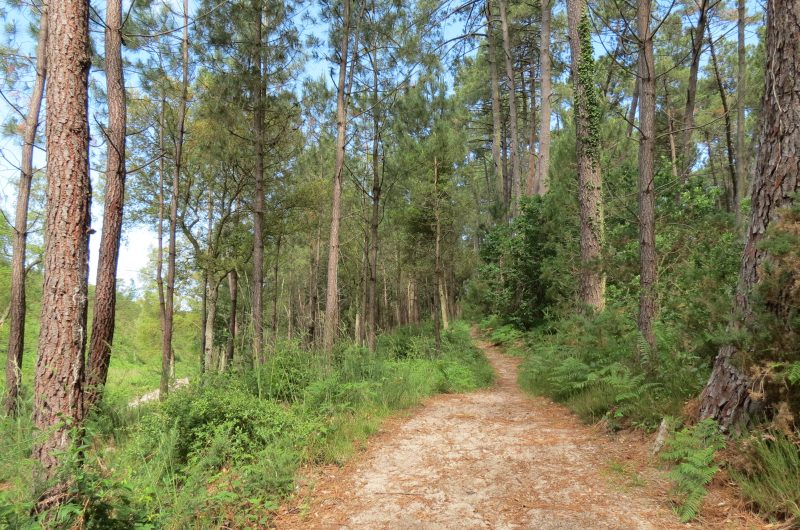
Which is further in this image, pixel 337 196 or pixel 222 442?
pixel 337 196

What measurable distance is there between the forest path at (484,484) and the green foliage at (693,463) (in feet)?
0.36

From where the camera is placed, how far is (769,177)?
300cm

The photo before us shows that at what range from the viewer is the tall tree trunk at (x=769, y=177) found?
2879mm

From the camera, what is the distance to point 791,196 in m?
2.82

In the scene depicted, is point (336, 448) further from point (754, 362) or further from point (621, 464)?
point (754, 362)

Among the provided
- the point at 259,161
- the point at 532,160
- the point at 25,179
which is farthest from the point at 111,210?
the point at 532,160

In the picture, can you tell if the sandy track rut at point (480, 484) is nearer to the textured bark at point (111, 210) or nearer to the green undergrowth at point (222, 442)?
the green undergrowth at point (222, 442)

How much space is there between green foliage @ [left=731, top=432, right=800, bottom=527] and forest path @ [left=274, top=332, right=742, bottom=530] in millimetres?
351

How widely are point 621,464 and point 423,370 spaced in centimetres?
446

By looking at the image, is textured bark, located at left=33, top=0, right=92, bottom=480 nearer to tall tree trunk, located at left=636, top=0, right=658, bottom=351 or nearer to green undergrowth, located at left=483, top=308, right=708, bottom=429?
green undergrowth, located at left=483, top=308, right=708, bottom=429

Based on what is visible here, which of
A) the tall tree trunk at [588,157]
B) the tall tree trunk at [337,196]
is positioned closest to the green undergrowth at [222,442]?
the tall tree trunk at [337,196]

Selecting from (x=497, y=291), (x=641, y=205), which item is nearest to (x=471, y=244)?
(x=497, y=291)

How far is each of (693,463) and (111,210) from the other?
7.21 metres

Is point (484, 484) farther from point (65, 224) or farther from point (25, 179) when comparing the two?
point (25, 179)
